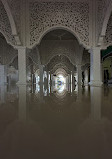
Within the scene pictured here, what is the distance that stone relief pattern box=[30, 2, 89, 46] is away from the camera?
494 cm

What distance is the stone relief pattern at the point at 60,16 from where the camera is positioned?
494 centimetres

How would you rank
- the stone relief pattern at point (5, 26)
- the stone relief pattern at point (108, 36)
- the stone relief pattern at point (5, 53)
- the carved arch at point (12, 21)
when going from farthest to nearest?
1. the stone relief pattern at point (5, 53)
2. the stone relief pattern at point (108, 36)
3. the stone relief pattern at point (5, 26)
4. the carved arch at point (12, 21)

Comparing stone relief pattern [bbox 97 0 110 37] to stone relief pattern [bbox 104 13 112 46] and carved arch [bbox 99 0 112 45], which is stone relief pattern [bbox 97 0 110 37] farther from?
stone relief pattern [bbox 104 13 112 46]

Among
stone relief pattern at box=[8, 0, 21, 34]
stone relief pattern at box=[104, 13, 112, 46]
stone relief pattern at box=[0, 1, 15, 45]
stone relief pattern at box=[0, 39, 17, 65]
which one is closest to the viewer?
stone relief pattern at box=[8, 0, 21, 34]

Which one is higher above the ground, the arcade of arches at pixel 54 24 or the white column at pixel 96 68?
the arcade of arches at pixel 54 24

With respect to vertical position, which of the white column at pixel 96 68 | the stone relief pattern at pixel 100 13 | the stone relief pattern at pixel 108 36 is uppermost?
the stone relief pattern at pixel 100 13

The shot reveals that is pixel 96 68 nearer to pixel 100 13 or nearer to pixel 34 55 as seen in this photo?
pixel 100 13

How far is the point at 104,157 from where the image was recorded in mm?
253

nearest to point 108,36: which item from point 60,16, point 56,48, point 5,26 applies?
point 60,16

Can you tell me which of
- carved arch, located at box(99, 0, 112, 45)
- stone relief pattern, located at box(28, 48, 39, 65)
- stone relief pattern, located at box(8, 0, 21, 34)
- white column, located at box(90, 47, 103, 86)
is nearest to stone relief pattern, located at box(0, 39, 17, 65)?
stone relief pattern, located at box(28, 48, 39, 65)

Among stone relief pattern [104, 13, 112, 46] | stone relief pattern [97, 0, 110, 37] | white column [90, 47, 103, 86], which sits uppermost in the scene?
stone relief pattern [97, 0, 110, 37]

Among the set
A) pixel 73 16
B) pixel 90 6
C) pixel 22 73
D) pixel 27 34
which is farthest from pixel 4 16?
pixel 90 6

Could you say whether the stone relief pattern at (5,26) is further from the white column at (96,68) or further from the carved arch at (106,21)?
the carved arch at (106,21)

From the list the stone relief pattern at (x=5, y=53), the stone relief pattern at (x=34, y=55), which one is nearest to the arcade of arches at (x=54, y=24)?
the stone relief pattern at (x=34, y=55)
